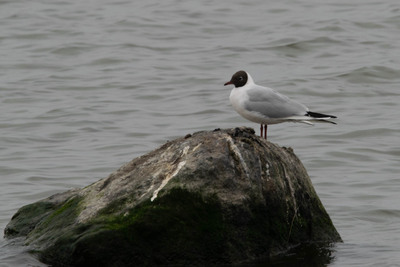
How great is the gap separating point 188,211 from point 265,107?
2.65m

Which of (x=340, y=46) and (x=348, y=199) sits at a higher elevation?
(x=340, y=46)

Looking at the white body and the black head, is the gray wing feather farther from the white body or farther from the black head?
the black head

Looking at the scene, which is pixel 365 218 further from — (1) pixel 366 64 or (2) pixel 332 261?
(1) pixel 366 64

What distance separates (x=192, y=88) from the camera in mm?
15695

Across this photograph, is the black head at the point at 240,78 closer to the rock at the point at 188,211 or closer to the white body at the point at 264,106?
the white body at the point at 264,106

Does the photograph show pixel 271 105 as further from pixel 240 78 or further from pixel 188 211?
pixel 188 211

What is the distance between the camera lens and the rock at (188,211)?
593cm

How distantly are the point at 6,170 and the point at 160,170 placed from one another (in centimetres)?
544

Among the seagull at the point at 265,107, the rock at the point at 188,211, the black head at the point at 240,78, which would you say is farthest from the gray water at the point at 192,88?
the black head at the point at 240,78

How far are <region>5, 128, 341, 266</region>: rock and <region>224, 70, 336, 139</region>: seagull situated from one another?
1.87m

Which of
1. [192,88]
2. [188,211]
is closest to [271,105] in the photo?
[188,211]

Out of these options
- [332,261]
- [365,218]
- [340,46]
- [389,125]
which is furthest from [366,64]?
[332,261]

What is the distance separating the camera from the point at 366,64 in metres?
16.9

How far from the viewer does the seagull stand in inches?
329
